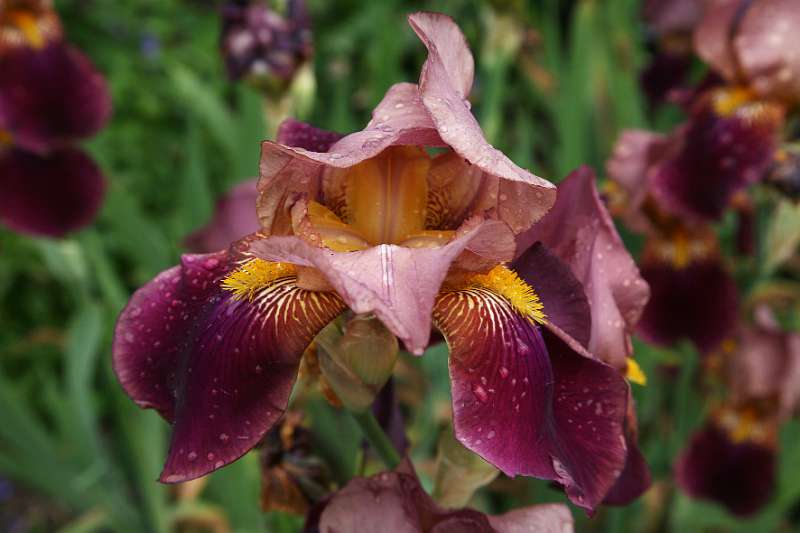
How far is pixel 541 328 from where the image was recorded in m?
0.66

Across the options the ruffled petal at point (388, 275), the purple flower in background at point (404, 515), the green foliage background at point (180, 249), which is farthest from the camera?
the green foliage background at point (180, 249)

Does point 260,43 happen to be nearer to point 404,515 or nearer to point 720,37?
point 720,37

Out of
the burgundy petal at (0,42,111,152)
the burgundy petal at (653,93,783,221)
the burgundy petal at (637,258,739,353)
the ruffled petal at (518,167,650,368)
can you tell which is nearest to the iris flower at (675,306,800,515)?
the burgundy petal at (637,258,739,353)

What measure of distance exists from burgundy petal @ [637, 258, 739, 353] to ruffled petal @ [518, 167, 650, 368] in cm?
70

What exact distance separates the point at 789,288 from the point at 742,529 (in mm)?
695

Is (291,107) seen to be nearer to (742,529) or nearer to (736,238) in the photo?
(736,238)

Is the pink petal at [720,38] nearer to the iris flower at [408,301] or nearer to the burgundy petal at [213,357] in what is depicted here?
the iris flower at [408,301]

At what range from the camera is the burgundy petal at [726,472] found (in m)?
1.64

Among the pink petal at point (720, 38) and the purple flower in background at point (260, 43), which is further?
the purple flower in background at point (260, 43)

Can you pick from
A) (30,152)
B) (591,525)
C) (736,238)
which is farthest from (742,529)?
(30,152)

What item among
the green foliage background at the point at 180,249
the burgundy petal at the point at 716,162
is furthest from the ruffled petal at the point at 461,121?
the burgundy petal at the point at 716,162

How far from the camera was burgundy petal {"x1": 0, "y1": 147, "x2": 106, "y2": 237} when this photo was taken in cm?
185

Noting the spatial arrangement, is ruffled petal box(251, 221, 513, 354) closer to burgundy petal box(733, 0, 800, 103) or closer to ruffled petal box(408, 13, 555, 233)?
ruffled petal box(408, 13, 555, 233)

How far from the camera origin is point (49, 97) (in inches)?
76.0
